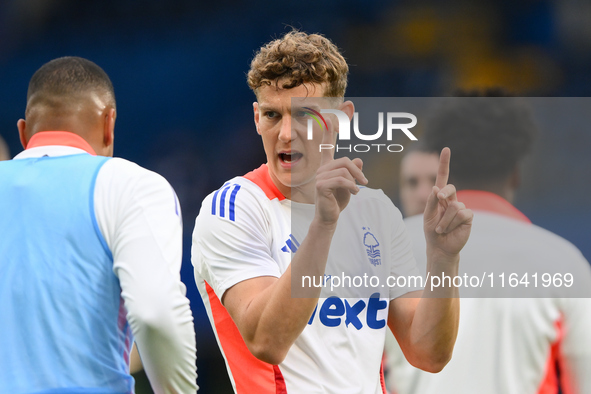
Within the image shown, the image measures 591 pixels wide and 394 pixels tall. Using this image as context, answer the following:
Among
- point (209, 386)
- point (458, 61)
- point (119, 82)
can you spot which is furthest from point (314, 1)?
point (209, 386)

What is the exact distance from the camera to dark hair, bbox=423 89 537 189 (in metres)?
2.28

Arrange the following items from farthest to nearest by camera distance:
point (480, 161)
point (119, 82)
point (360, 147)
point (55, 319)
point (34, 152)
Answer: point (119, 82), point (360, 147), point (480, 161), point (34, 152), point (55, 319)

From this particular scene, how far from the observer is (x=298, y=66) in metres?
2.34

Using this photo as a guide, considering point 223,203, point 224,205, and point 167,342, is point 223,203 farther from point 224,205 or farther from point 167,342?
point 167,342

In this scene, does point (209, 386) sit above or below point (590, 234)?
below

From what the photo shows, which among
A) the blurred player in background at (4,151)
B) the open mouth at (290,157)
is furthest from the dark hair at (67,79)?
the blurred player in background at (4,151)

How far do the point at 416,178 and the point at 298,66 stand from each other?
2.07ft

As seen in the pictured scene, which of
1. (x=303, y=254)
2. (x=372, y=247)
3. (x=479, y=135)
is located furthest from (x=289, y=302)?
(x=479, y=135)

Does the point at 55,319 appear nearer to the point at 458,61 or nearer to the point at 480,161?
the point at 480,161

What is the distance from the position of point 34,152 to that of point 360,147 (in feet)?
3.90

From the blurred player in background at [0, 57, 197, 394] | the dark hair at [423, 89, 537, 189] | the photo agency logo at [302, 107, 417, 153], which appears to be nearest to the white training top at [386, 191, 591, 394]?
the dark hair at [423, 89, 537, 189]

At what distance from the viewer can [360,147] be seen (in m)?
2.54

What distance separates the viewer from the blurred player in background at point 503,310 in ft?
6.69

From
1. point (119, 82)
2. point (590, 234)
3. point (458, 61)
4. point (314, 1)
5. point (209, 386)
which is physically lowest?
point (209, 386)
